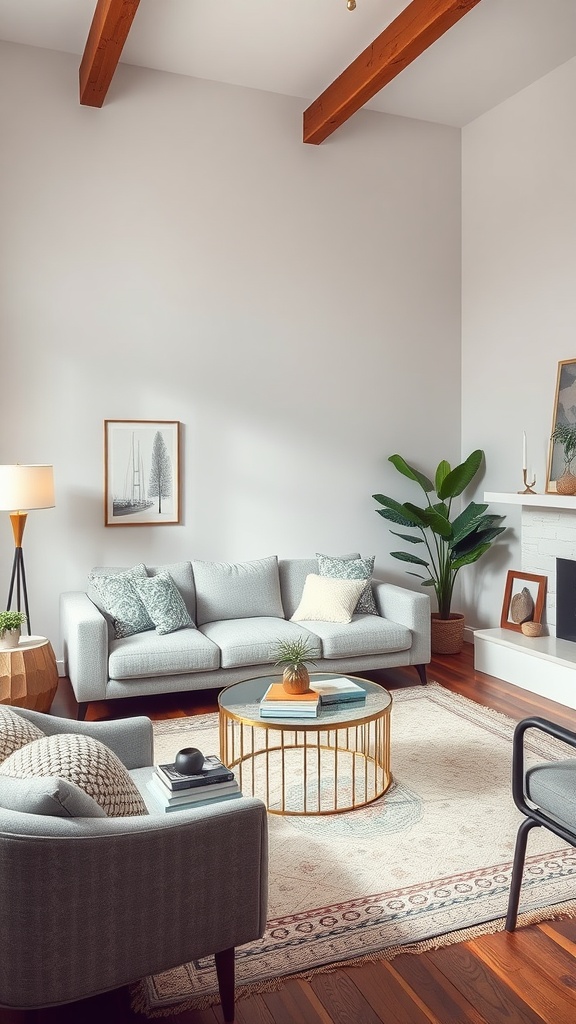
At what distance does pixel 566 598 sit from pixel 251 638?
1975mm

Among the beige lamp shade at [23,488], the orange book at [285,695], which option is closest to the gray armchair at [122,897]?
the orange book at [285,695]

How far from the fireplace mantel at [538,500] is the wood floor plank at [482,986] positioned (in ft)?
9.51

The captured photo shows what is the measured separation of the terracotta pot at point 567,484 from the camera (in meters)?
4.63

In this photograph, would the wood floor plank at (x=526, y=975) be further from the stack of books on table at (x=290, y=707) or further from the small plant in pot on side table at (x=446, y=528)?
the small plant in pot on side table at (x=446, y=528)

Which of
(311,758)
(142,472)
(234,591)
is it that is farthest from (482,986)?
(142,472)

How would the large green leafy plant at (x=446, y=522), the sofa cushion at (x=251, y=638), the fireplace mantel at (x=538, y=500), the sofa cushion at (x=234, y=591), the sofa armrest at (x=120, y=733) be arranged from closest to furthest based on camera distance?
1. the sofa armrest at (x=120, y=733)
2. the sofa cushion at (x=251, y=638)
3. the fireplace mantel at (x=538, y=500)
4. the sofa cushion at (x=234, y=591)
5. the large green leafy plant at (x=446, y=522)

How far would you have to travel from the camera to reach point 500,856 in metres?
2.68

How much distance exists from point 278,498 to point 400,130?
2.82 metres

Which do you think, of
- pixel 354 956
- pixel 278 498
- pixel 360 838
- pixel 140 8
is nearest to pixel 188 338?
pixel 278 498

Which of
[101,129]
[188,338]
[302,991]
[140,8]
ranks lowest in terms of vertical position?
[302,991]

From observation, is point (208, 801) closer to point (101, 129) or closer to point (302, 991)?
point (302, 991)

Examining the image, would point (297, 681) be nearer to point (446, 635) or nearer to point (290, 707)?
point (290, 707)

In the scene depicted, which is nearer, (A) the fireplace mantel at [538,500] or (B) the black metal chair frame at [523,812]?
(B) the black metal chair frame at [523,812]

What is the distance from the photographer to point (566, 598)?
4.78 metres
